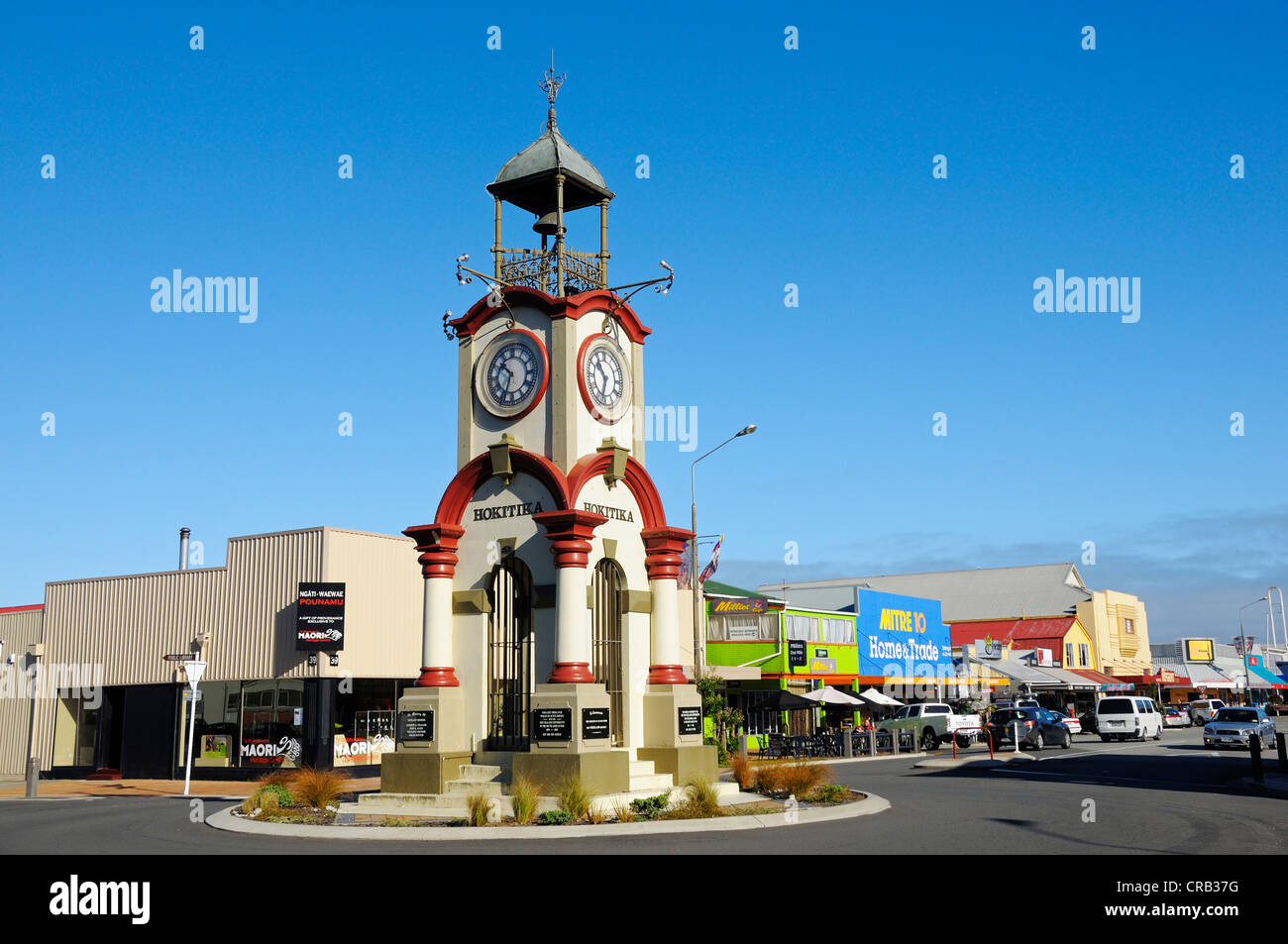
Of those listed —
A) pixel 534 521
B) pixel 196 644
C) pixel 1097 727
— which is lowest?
pixel 1097 727

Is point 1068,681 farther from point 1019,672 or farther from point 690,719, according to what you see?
point 690,719

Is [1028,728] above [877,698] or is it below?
below

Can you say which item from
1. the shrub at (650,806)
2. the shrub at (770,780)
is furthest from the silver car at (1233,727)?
the shrub at (650,806)

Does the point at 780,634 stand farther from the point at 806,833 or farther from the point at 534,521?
the point at 806,833

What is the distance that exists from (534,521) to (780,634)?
27.5 metres

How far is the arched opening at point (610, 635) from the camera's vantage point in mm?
21438

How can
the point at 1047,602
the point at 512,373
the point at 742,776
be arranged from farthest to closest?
the point at 1047,602, the point at 742,776, the point at 512,373

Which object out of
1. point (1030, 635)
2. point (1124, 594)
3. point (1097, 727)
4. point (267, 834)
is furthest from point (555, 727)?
point (1124, 594)

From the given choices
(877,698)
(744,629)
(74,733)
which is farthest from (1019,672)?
(74,733)

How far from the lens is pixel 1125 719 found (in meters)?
50.7

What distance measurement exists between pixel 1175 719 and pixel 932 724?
34.6m

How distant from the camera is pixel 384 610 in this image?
37406 mm

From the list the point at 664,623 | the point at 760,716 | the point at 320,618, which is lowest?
the point at 760,716
